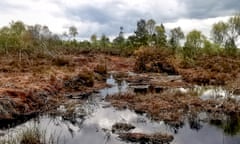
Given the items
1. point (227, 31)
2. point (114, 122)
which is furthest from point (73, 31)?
point (114, 122)

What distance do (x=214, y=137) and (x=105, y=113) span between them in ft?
21.5

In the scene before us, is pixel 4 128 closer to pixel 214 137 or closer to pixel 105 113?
pixel 105 113

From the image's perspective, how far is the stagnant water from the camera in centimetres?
1280

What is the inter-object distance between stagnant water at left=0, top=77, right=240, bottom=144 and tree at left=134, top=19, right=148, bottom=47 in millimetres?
52184

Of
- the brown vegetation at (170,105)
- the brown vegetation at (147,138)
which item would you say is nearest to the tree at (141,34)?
the brown vegetation at (170,105)

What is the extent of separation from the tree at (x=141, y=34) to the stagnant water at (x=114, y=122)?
52184 millimetres

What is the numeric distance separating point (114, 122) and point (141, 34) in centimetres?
5600

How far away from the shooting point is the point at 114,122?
50.4 ft

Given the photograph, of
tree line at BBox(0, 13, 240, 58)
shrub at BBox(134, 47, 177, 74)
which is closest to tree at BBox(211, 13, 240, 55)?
tree line at BBox(0, 13, 240, 58)

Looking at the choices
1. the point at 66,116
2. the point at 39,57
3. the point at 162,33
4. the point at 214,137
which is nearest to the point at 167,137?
the point at 214,137

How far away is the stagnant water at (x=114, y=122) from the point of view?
12.8 m

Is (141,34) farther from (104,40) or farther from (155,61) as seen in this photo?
(155,61)

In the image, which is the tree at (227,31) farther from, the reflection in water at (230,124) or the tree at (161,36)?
the reflection in water at (230,124)

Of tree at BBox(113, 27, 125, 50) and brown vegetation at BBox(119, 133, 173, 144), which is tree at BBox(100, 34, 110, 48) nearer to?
tree at BBox(113, 27, 125, 50)
